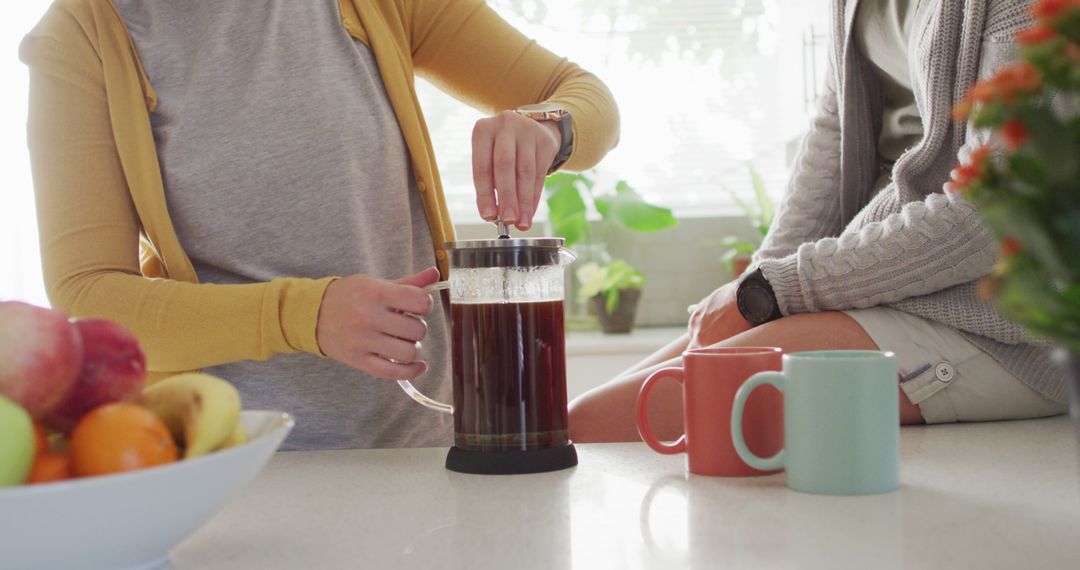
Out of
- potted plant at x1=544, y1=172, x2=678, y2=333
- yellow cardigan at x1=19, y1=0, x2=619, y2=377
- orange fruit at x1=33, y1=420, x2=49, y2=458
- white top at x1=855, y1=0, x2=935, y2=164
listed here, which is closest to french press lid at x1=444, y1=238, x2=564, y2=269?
yellow cardigan at x1=19, y1=0, x2=619, y2=377

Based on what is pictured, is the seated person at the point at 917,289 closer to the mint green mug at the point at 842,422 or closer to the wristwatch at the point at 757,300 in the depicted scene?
the wristwatch at the point at 757,300

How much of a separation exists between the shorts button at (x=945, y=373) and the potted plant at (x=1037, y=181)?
75cm

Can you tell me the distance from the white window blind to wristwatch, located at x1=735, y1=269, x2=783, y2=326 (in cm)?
186

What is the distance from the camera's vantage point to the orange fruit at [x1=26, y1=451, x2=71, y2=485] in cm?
56

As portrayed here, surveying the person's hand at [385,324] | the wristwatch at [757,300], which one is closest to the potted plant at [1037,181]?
the person's hand at [385,324]

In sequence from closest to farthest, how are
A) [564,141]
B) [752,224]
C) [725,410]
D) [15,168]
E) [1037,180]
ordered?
1. [1037,180]
2. [725,410]
3. [564,141]
4. [15,168]
5. [752,224]

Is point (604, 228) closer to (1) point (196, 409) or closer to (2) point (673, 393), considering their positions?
(2) point (673, 393)

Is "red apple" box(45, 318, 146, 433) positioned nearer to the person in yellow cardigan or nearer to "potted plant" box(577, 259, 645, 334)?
the person in yellow cardigan

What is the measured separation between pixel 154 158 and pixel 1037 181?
1.12 m

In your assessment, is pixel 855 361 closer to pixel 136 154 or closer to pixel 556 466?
pixel 556 466

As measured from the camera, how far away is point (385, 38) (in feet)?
4.53

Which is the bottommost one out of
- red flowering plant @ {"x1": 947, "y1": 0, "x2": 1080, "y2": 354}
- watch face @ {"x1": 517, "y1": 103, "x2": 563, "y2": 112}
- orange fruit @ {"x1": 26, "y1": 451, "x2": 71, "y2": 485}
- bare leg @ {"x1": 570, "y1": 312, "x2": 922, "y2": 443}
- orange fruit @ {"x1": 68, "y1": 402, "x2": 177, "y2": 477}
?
bare leg @ {"x1": 570, "y1": 312, "x2": 922, "y2": 443}

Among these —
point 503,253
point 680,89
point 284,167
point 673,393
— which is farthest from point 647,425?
point 680,89

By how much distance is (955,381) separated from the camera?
43.6 inches
